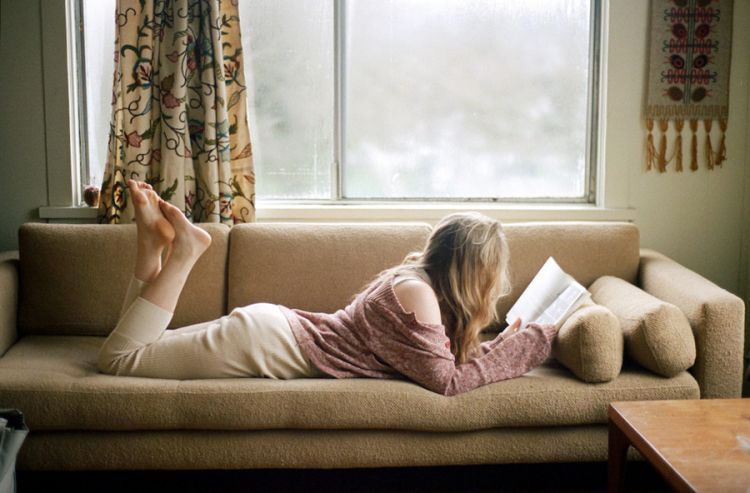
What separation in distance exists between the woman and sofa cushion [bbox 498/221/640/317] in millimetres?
548

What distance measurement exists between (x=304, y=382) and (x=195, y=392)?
0.30 metres

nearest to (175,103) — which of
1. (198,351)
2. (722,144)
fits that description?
(198,351)

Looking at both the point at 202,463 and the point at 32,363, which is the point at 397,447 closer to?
the point at 202,463

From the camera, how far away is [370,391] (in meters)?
1.97

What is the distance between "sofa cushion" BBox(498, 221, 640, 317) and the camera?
2.65m

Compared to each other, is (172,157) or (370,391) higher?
(172,157)

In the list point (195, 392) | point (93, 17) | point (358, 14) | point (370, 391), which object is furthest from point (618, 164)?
point (93, 17)

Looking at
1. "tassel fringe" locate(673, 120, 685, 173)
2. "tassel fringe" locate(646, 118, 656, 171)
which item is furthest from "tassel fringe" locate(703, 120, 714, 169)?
"tassel fringe" locate(646, 118, 656, 171)

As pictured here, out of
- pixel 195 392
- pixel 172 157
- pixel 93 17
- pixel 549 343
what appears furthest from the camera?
pixel 93 17

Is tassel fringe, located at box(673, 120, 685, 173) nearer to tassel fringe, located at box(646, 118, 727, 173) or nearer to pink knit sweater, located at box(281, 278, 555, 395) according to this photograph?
tassel fringe, located at box(646, 118, 727, 173)

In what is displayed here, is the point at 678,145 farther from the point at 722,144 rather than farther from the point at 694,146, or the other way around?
the point at 722,144

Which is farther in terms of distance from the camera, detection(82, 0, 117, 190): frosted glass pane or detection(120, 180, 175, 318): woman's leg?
detection(82, 0, 117, 190): frosted glass pane

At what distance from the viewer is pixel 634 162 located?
10.2 ft

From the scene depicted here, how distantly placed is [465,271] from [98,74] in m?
1.98
